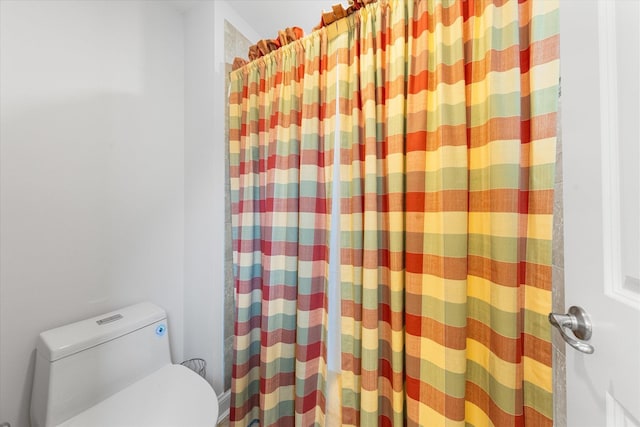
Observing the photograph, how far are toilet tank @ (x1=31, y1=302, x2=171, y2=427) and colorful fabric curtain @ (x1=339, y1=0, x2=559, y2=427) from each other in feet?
2.90

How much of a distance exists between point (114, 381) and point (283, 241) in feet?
2.84

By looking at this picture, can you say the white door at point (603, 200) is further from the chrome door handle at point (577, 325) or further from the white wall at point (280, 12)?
the white wall at point (280, 12)

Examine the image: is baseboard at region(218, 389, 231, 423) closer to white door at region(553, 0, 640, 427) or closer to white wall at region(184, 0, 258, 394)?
white wall at region(184, 0, 258, 394)

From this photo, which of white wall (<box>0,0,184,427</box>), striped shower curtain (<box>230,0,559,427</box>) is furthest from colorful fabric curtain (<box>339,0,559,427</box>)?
white wall (<box>0,0,184,427</box>)

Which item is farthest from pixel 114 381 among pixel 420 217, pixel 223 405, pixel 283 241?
pixel 420 217

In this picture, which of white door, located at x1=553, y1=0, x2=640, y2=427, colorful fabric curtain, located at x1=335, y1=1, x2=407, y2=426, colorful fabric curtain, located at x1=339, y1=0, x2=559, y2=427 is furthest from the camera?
colorful fabric curtain, located at x1=335, y1=1, x2=407, y2=426

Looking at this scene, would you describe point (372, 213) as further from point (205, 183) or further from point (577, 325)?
point (205, 183)

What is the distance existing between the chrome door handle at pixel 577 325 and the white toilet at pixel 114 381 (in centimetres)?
104

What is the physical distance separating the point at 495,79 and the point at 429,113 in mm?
172

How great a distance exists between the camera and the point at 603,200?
40 centimetres

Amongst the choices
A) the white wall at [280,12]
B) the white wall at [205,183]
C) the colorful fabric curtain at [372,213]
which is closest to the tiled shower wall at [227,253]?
the white wall at [205,183]

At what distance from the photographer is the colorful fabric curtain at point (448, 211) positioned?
590 millimetres

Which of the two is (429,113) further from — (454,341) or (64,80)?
(64,80)

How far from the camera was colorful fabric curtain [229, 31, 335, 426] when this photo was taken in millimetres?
978
